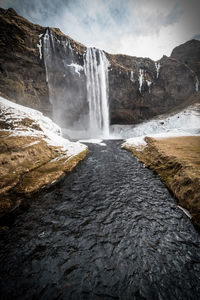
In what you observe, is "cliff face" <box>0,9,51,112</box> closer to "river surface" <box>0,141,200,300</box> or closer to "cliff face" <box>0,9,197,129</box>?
"cliff face" <box>0,9,197,129</box>

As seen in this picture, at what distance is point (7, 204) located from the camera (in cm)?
663

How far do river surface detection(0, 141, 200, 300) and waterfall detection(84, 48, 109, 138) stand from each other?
4321 centimetres

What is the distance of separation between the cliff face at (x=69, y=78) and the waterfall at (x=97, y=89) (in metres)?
1.98

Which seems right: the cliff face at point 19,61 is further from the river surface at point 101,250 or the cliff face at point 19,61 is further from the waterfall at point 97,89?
the river surface at point 101,250


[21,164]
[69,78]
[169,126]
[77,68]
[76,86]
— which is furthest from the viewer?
[169,126]

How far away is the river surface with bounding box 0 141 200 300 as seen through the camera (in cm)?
356

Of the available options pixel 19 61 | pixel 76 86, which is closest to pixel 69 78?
pixel 76 86

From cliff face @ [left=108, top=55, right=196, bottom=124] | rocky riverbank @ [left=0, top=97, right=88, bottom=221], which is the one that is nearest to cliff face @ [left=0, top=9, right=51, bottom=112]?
rocky riverbank @ [left=0, top=97, right=88, bottom=221]

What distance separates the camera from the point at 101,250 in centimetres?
471

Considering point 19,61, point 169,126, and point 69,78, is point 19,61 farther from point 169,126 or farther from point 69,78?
point 169,126

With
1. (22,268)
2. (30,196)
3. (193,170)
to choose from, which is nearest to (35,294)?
(22,268)

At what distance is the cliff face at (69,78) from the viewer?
2831 cm

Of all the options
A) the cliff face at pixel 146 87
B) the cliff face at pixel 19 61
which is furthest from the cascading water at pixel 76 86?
the cliff face at pixel 146 87

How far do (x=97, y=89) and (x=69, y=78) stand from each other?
1106 cm
